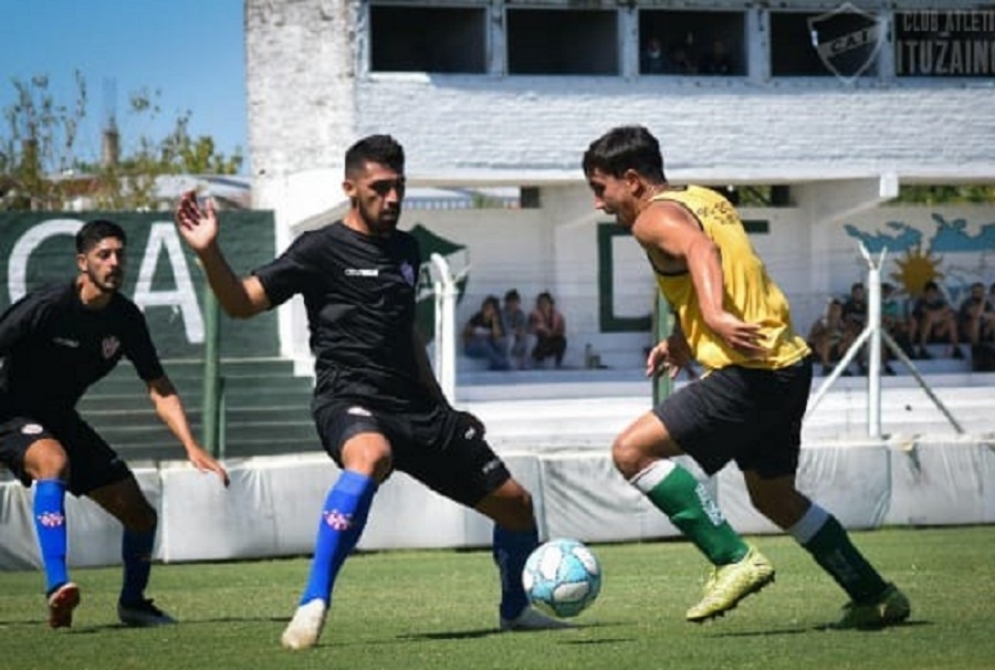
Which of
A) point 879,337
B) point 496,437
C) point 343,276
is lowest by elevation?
point 496,437

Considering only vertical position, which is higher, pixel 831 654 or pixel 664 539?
pixel 831 654

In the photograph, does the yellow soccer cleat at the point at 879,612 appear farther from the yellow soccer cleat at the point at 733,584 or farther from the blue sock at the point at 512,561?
the blue sock at the point at 512,561

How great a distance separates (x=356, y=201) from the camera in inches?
393

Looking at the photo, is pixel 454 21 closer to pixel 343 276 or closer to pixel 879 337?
pixel 879 337

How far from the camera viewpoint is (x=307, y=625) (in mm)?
9195

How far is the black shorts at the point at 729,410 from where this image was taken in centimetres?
917

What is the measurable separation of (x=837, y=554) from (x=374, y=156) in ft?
8.67

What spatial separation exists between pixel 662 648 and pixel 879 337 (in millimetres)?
13085

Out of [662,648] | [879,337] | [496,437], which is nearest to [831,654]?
[662,648]

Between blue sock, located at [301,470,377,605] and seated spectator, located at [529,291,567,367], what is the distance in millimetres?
17284

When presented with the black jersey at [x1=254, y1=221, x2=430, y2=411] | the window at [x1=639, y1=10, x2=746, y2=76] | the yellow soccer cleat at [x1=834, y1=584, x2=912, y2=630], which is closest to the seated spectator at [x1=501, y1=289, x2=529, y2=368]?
the window at [x1=639, y1=10, x2=746, y2=76]

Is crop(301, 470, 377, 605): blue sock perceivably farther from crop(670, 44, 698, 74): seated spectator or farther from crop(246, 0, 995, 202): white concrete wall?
crop(670, 44, 698, 74): seated spectator

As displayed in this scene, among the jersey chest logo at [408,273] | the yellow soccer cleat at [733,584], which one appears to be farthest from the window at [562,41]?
the yellow soccer cleat at [733,584]

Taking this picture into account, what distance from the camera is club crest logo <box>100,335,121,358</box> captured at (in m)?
11.5
